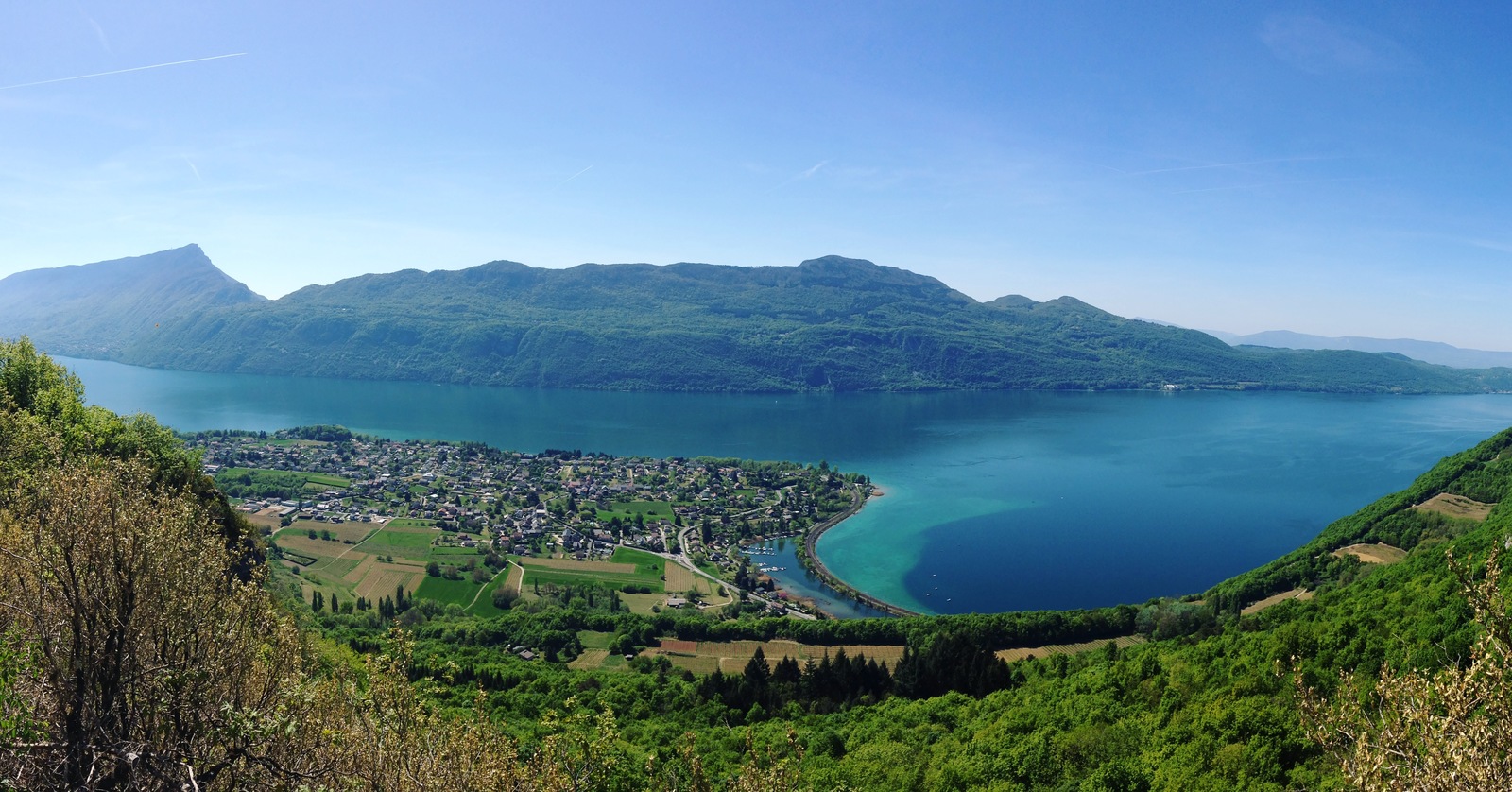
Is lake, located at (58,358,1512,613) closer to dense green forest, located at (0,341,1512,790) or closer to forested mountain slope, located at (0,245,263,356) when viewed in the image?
dense green forest, located at (0,341,1512,790)

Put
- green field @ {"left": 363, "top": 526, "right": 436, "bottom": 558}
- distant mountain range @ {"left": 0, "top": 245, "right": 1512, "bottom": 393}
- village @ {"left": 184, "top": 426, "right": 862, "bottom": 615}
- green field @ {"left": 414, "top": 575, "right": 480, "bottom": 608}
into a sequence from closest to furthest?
green field @ {"left": 414, "top": 575, "right": 480, "bottom": 608} → green field @ {"left": 363, "top": 526, "right": 436, "bottom": 558} → village @ {"left": 184, "top": 426, "right": 862, "bottom": 615} → distant mountain range @ {"left": 0, "top": 245, "right": 1512, "bottom": 393}

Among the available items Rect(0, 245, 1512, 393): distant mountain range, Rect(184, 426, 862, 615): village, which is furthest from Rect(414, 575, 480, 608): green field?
Rect(0, 245, 1512, 393): distant mountain range

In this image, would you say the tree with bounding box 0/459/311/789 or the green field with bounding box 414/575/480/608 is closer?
the tree with bounding box 0/459/311/789

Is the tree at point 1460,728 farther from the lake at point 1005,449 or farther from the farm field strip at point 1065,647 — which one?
the lake at point 1005,449

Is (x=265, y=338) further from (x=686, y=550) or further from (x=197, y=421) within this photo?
(x=686, y=550)

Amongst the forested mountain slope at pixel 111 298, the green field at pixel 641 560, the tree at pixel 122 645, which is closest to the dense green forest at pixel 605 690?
the tree at pixel 122 645

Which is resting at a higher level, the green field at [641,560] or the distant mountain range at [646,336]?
the distant mountain range at [646,336]

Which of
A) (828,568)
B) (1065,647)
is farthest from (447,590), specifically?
(1065,647)

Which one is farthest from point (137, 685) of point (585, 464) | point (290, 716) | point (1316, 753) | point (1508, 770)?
point (585, 464)
